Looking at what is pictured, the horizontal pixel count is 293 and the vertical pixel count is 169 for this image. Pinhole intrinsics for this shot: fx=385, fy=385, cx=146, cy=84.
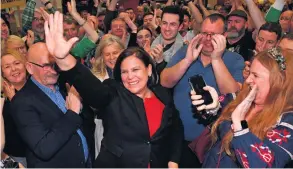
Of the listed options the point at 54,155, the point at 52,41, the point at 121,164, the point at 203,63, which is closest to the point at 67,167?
the point at 54,155

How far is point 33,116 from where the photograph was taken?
7.72ft

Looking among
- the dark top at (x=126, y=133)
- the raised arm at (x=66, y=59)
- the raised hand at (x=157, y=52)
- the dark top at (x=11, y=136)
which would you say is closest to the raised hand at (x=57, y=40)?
the raised arm at (x=66, y=59)

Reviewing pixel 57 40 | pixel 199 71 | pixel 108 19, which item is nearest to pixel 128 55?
pixel 57 40

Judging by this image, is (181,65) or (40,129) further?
(181,65)

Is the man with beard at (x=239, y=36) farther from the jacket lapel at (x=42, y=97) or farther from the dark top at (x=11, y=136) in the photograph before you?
the dark top at (x=11, y=136)

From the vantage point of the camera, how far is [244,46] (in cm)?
471

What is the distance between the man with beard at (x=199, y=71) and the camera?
300 cm

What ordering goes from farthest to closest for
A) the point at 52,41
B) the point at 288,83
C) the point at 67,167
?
1. the point at 67,167
2. the point at 288,83
3. the point at 52,41

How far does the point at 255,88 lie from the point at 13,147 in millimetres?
1673

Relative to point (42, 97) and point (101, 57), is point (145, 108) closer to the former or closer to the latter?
point (42, 97)

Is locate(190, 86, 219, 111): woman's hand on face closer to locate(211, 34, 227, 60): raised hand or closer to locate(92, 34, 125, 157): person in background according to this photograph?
locate(211, 34, 227, 60): raised hand

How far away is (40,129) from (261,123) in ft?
4.25

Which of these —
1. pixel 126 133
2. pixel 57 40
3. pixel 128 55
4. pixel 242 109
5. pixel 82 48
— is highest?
pixel 57 40

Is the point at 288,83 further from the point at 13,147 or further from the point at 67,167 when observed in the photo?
the point at 13,147
